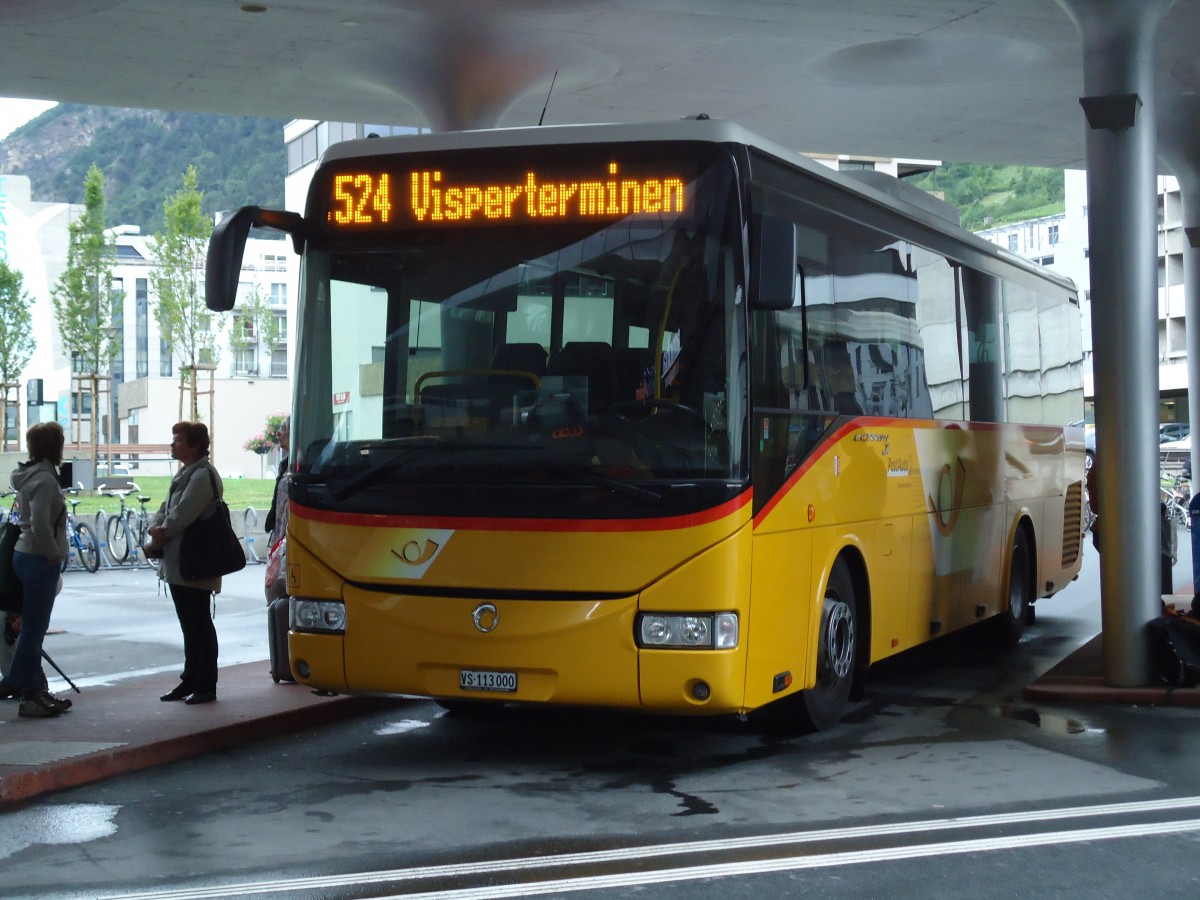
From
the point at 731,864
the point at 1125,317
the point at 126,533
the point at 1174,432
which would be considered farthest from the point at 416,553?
the point at 1174,432

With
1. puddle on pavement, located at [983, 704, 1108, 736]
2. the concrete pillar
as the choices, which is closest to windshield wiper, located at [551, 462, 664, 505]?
puddle on pavement, located at [983, 704, 1108, 736]

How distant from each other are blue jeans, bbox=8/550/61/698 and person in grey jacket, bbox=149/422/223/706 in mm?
700

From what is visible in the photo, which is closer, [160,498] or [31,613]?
[31,613]

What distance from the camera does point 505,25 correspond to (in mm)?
14047

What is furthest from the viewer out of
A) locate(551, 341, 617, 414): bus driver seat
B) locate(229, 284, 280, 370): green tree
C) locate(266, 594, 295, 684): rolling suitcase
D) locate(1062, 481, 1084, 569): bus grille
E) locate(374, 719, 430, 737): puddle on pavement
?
locate(229, 284, 280, 370): green tree

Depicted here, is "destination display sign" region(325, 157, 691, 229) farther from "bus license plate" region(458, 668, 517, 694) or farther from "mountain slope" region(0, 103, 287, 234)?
"mountain slope" region(0, 103, 287, 234)

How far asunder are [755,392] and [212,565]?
4072 mm

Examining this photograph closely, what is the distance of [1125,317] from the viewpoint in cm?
1078

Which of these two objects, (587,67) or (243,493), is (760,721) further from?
(243,493)

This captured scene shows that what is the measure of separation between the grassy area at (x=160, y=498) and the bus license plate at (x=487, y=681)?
19799 mm

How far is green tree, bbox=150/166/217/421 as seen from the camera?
43.5 m

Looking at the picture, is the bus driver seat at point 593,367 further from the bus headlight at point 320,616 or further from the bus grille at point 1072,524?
the bus grille at point 1072,524

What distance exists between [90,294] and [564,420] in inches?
1504

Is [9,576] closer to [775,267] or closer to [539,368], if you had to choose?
[539,368]
